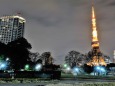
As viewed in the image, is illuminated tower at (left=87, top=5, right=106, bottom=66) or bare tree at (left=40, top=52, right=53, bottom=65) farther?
bare tree at (left=40, top=52, right=53, bottom=65)

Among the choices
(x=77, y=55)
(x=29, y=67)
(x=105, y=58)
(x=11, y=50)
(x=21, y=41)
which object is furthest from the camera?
(x=105, y=58)

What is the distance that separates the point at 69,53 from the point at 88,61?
14697 mm

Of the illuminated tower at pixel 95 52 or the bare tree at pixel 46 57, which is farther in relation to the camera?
the bare tree at pixel 46 57

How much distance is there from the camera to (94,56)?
152 meters

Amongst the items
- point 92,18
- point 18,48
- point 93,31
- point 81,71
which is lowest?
point 81,71

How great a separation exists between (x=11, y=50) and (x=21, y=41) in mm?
12243

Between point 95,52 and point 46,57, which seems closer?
point 95,52

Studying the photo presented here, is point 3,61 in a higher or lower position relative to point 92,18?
lower

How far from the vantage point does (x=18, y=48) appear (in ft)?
324

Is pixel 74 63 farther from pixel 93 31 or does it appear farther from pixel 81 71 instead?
pixel 93 31

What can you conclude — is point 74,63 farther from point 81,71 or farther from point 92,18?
point 92,18

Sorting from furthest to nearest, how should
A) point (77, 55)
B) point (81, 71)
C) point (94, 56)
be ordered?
point (77, 55) < point (94, 56) < point (81, 71)

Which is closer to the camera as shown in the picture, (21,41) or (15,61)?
(15,61)

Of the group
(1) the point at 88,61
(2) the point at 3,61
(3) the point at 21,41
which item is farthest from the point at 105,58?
(2) the point at 3,61
